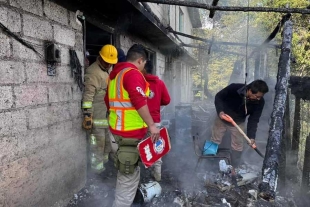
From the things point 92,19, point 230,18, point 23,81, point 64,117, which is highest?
point 230,18

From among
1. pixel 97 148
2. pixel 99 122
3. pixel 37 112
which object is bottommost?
pixel 97 148

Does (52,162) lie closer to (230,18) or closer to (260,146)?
(260,146)

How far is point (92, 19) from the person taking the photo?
3.88 metres

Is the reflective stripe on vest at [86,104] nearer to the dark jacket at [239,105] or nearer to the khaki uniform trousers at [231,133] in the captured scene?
the dark jacket at [239,105]

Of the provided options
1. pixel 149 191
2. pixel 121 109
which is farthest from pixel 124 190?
pixel 121 109

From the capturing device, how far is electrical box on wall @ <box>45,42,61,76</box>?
111 inches

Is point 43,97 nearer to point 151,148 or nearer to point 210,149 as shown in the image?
point 151,148

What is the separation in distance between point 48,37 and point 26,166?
147 cm

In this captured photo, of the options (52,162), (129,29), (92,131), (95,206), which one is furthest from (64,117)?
(129,29)

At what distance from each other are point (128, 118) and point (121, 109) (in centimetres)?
13

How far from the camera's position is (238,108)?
4.74m

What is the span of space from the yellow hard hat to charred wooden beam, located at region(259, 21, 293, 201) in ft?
7.70

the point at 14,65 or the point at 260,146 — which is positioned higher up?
the point at 14,65

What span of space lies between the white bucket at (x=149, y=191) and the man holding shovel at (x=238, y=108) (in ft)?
5.82
